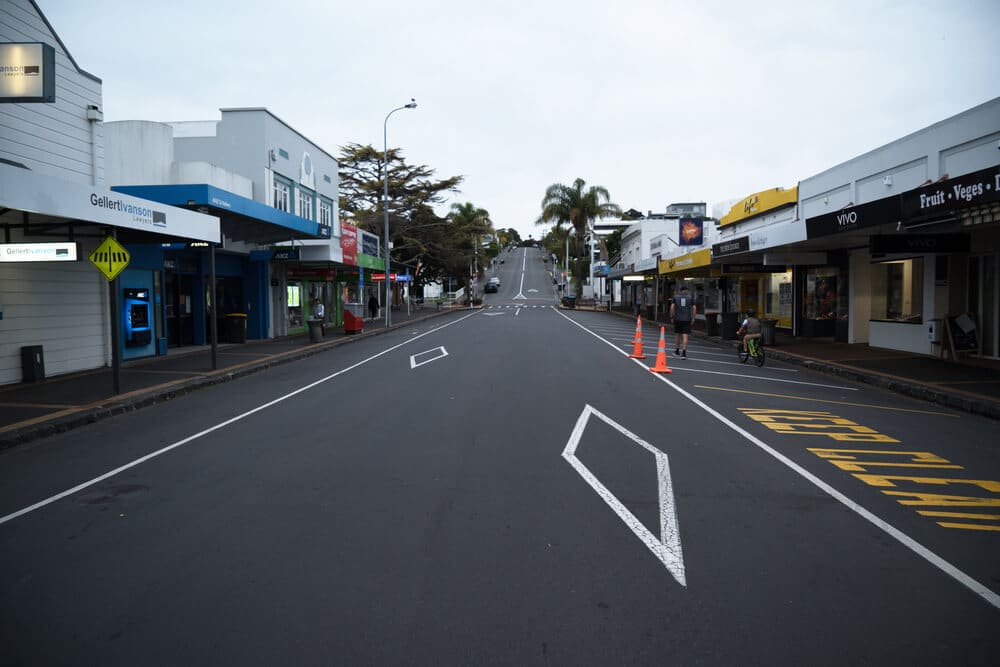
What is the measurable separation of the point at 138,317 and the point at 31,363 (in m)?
4.84

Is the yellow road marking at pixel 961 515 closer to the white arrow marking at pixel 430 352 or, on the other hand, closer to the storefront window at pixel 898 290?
the white arrow marking at pixel 430 352

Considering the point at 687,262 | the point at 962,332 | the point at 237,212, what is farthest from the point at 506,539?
the point at 687,262

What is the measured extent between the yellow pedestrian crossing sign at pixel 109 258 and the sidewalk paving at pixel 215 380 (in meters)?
2.24

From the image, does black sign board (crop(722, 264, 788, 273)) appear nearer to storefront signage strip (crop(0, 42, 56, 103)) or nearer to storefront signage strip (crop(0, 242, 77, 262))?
storefront signage strip (crop(0, 242, 77, 262))

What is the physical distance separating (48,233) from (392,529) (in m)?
11.8

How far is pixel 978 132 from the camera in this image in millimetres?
15984

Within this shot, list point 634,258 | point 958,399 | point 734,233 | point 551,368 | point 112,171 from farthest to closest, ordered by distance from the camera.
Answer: point 634,258
point 734,233
point 112,171
point 551,368
point 958,399

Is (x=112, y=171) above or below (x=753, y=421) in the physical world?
above

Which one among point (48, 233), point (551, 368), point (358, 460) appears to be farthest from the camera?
point (551, 368)

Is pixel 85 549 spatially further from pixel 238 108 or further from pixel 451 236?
pixel 451 236

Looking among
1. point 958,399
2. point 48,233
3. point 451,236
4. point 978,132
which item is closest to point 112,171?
point 48,233

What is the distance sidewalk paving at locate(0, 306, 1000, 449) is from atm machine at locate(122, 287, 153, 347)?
63cm

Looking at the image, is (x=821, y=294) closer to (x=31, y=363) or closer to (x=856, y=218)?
(x=856, y=218)

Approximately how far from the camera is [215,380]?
14359 millimetres
